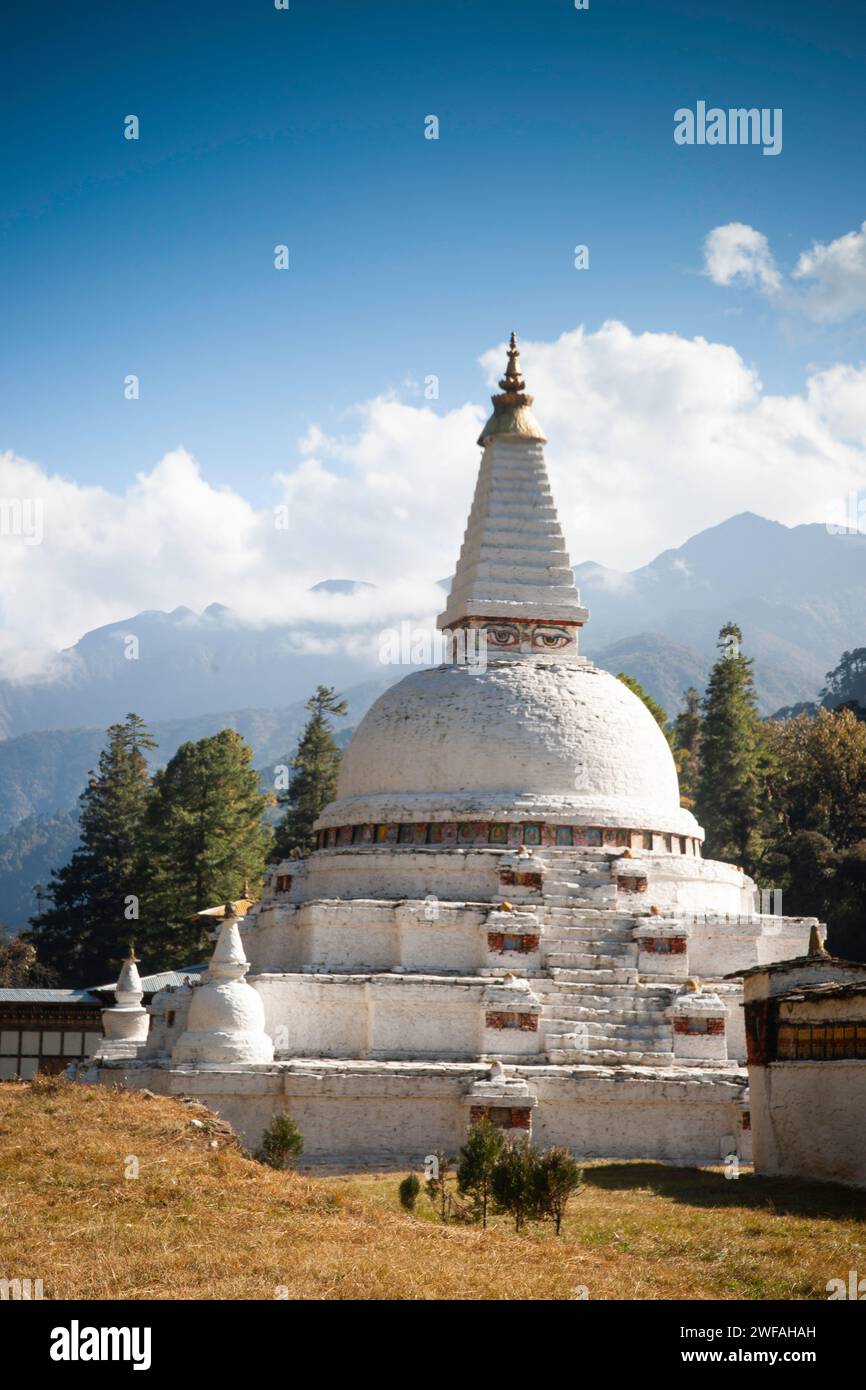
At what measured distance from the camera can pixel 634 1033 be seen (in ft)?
94.4

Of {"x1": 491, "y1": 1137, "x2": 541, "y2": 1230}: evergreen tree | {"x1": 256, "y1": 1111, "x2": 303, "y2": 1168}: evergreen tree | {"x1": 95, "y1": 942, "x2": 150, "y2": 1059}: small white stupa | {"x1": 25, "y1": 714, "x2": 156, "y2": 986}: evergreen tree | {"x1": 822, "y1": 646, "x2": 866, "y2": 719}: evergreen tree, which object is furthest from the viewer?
{"x1": 822, "y1": 646, "x2": 866, "y2": 719}: evergreen tree


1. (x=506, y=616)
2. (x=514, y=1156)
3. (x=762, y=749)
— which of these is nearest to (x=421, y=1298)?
(x=514, y=1156)

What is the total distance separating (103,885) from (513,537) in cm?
3334

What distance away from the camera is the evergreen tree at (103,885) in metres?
59.6

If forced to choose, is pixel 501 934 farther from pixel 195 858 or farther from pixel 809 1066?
pixel 195 858

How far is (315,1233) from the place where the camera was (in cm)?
1594

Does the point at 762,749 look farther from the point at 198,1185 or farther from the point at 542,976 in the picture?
the point at 198,1185

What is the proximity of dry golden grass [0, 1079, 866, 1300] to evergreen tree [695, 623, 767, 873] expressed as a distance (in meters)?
35.9

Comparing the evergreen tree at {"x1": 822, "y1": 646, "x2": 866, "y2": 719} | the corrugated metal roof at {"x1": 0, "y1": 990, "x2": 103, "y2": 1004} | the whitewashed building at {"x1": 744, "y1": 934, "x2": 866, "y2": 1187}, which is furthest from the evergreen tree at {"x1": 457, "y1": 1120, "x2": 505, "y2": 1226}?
the evergreen tree at {"x1": 822, "y1": 646, "x2": 866, "y2": 719}

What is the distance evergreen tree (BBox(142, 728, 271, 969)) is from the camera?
5188 cm

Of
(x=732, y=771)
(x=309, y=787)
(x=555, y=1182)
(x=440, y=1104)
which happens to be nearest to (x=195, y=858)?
(x=309, y=787)

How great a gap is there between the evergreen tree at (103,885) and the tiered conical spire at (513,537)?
2027 centimetres

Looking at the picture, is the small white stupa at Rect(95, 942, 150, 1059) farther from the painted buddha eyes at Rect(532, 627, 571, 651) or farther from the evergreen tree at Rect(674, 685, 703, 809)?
the evergreen tree at Rect(674, 685, 703, 809)
